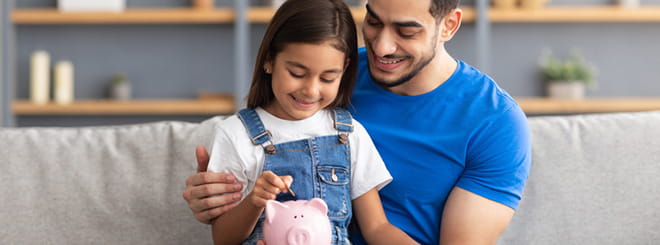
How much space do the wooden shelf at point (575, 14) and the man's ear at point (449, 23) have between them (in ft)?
7.69

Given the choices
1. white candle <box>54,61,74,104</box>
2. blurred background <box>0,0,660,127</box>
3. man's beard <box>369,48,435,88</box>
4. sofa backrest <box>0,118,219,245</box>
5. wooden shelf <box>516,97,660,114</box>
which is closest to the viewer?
man's beard <box>369,48,435,88</box>

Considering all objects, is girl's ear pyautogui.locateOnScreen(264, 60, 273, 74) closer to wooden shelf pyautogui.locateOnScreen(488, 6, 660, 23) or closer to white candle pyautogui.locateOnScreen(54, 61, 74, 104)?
wooden shelf pyautogui.locateOnScreen(488, 6, 660, 23)

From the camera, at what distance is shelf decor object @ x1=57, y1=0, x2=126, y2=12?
12.8ft

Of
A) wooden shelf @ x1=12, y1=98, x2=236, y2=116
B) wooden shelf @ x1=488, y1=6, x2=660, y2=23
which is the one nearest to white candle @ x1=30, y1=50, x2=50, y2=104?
wooden shelf @ x1=12, y1=98, x2=236, y2=116

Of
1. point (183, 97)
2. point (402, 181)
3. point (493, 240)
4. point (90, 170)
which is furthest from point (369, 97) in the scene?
point (183, 97)

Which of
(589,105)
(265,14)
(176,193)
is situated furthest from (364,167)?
(589,105)

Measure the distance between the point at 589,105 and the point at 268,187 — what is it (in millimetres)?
3208

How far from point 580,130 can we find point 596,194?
0.19 m

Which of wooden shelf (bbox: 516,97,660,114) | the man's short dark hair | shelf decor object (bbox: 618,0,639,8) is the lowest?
wooden shelf (bbox: 516,97,660,114)

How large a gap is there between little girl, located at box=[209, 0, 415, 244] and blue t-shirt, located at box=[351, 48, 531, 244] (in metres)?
0.10

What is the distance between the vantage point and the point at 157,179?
177cm

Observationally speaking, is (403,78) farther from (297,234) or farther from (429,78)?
(297,234)

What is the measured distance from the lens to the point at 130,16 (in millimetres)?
3908

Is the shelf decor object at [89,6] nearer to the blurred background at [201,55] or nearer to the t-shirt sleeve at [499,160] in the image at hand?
the blurred background at [201,55]
